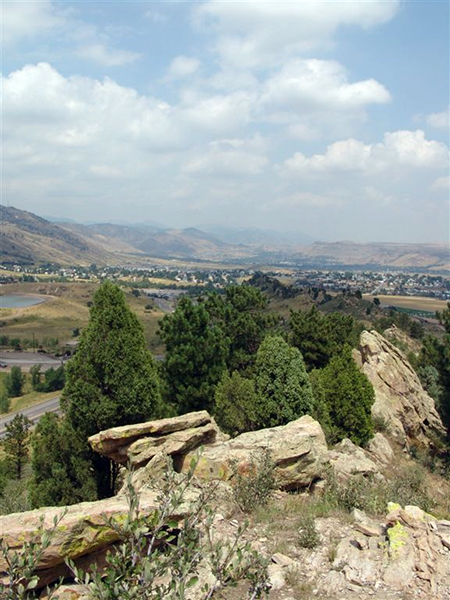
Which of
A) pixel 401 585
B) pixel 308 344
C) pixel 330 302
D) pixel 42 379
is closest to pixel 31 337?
pixel 42 379

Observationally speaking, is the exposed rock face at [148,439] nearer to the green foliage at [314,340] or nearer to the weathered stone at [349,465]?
the weathered stone at [349,465]

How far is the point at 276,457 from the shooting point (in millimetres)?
13820

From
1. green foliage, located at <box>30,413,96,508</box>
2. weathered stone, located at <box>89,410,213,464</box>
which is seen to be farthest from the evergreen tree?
weathered stone, located at <box>89,410,213,464</box>

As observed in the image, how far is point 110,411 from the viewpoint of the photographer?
1619 centimetres

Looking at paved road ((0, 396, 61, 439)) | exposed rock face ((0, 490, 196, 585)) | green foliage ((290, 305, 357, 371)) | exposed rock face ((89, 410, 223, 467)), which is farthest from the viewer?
paved road ((0, 396, 61, 439))

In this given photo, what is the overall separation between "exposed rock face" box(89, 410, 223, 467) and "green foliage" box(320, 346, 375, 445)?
11.8m

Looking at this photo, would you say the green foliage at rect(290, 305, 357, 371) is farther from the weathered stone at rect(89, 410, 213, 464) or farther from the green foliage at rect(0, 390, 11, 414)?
the green foliage at rect(0, 390, 11, 414)

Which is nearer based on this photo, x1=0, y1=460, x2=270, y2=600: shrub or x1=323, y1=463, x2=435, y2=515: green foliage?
x1=0, y1=460, x2=270, y2=600: shrub

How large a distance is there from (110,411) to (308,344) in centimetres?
2057

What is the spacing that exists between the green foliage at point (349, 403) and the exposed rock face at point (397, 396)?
5.07 metres

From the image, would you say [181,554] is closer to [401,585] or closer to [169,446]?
[401,585]

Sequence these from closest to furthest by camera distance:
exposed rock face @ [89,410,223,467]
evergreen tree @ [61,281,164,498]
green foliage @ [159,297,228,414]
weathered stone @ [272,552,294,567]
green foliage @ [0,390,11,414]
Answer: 1. weathered stone @ [272,552,294,567]
2. exposed rock face @ [89,410,223,467]
3. evergreen tree @ [61,281,164,498]
4. green foliage @ [159,297,228,414]
5. green foliage @ [0,390,11,414]

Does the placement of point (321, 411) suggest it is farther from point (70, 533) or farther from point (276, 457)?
point (70, 533)

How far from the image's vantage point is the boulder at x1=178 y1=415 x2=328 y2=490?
1322 centimetres
